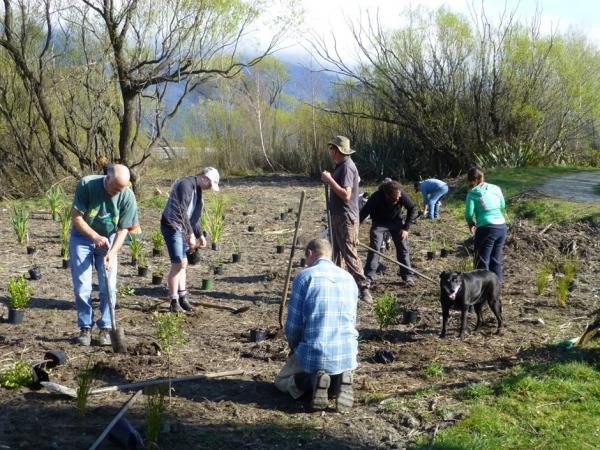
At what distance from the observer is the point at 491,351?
654 cm

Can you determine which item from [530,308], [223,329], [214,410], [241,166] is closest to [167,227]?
[223,329]

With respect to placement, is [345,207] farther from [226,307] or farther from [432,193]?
[432,193]

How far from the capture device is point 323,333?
5008 mm

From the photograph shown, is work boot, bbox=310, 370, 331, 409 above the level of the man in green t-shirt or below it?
below

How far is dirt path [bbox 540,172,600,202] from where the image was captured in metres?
14.0

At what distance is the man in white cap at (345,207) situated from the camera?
7719 mm

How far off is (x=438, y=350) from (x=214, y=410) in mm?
2356

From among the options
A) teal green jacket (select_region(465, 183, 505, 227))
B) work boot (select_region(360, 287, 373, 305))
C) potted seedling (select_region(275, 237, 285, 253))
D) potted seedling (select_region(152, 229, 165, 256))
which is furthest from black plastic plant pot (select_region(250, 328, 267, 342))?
potted seedling (select_region(275, 237, 285, 253))

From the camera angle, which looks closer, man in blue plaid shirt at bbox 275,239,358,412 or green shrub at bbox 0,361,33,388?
man in blue plaid shirt at bbox 275,239,358,412

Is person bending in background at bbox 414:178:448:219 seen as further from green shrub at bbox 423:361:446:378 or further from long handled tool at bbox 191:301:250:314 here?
green shrub at bbox 423:361:446:378

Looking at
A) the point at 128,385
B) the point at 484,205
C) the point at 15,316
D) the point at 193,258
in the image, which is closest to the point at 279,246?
the point at 193,258

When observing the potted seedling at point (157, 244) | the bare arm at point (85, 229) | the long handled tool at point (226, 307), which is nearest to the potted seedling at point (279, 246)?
the potted seedling at point (157, 244)

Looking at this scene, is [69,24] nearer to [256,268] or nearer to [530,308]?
[256,268]

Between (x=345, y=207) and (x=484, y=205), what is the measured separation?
1.63m
